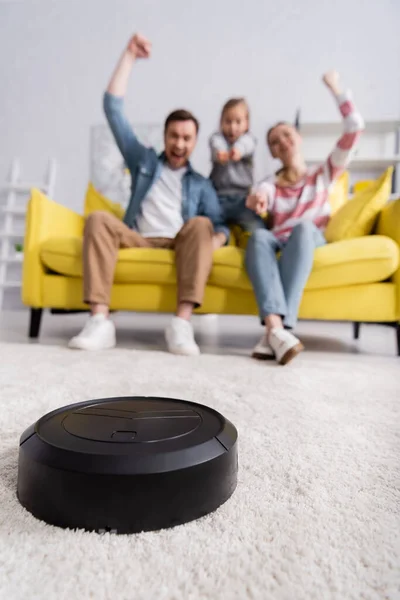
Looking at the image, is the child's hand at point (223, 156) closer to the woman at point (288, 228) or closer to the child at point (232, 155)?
the child at point (232, 155)

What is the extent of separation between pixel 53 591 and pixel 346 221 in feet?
5.57

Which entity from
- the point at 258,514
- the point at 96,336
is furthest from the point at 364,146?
the point at 258,514

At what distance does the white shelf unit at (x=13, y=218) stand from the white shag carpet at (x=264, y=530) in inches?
117

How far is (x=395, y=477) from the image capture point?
1.84 ft

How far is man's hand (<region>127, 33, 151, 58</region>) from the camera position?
1809 millimetres

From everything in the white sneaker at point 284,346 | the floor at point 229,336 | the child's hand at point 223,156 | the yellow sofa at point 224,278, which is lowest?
the floor at point 229,336

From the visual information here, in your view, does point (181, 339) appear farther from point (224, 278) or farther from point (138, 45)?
point (138, 45)

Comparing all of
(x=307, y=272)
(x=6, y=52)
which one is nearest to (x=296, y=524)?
(x=307, y=272)

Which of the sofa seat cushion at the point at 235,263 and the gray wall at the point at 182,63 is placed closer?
the sofa seat cushion at the point at 235,263

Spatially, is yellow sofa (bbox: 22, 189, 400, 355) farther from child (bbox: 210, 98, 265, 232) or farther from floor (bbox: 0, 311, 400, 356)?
child (bbox: 210, 98, 265, 232)

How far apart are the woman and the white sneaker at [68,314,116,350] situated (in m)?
0.54

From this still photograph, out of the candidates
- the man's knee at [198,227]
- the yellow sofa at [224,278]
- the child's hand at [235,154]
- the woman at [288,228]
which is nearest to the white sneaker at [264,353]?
the woman at [288,228]

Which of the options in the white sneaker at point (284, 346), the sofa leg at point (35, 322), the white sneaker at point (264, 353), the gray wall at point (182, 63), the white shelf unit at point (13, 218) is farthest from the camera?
the white shelf unit at point (13, 218)

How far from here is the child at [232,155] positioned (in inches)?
84.0
